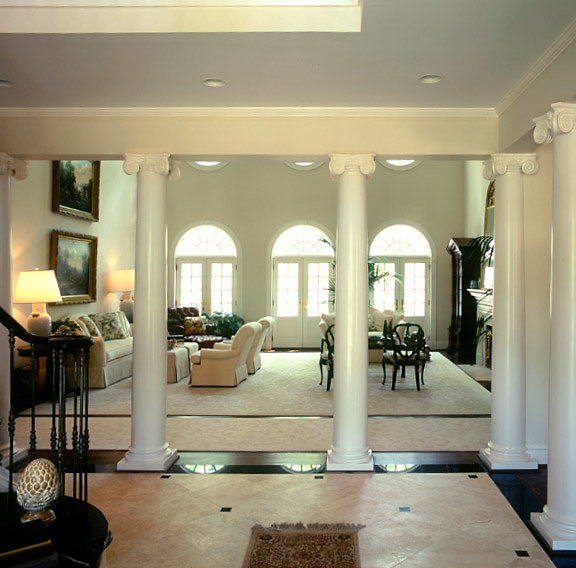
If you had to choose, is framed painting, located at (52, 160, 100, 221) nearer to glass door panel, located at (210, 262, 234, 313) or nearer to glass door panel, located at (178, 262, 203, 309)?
glass door panel, located at (178, 262, 203, 309)

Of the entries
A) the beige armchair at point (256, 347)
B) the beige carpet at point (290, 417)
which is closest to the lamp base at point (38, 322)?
the beige carpet at point (290, 417)

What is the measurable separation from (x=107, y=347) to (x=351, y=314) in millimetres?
5471

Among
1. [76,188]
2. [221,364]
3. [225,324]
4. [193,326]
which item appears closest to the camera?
[221,364]

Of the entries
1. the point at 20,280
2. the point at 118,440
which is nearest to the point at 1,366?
the point at 118,440

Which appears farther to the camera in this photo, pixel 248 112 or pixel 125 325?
pixel 125 325

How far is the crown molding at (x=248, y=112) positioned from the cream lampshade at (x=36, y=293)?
10.2ft

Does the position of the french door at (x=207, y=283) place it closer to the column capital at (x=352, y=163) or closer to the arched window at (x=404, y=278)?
the arched window at (x=404, y=278)

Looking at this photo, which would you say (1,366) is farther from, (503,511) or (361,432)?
(503,511)

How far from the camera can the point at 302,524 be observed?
3.81m

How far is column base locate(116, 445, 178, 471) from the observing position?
16.0ft

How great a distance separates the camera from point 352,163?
490 cm

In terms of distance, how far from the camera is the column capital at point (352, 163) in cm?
488

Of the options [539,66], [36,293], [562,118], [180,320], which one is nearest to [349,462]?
[562,118]

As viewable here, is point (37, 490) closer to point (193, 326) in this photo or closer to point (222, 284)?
point (193, 326)
